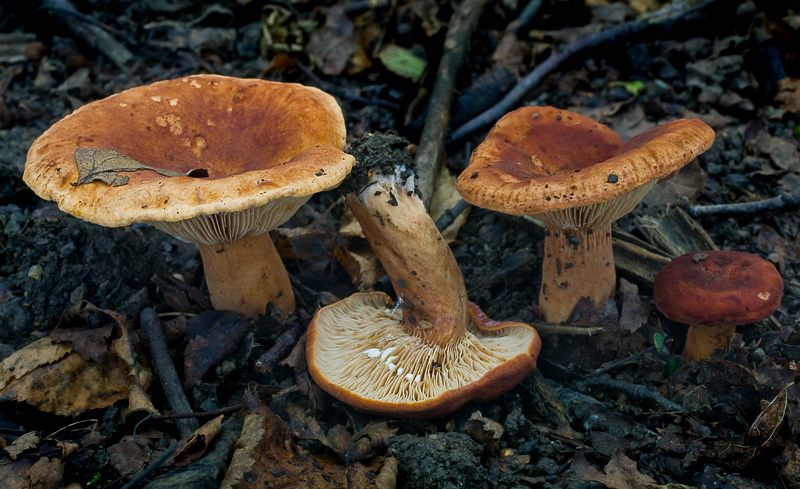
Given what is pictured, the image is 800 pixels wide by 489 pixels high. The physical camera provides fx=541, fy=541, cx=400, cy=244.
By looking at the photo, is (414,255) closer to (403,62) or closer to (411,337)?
(411,337)

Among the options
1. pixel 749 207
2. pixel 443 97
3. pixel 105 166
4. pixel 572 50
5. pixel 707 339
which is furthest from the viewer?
pixel 572 50

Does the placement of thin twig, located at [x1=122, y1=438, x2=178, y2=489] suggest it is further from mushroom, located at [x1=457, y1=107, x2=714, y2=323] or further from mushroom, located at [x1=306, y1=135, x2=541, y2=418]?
mushroom, located at [x1=457, y1=107, x2=714, y2=323]

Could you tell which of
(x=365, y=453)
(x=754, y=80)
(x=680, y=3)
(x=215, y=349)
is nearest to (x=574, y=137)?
(x=365, y=453)

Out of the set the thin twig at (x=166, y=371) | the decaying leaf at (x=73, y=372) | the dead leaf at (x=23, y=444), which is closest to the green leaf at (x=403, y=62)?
the thin twig at (x=166, y=371)

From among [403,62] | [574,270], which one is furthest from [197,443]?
[403,62]

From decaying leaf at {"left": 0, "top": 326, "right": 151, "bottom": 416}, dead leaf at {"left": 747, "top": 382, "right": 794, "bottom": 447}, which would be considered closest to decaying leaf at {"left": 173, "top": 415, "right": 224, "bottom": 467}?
decaying leaf at {"left": 0, "top": 326, "right": 151, "bottom": 416}

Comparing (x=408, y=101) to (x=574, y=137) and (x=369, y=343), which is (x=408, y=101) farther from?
(x=369, y=343)

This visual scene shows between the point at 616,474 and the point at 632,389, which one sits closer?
the point at 616,474
